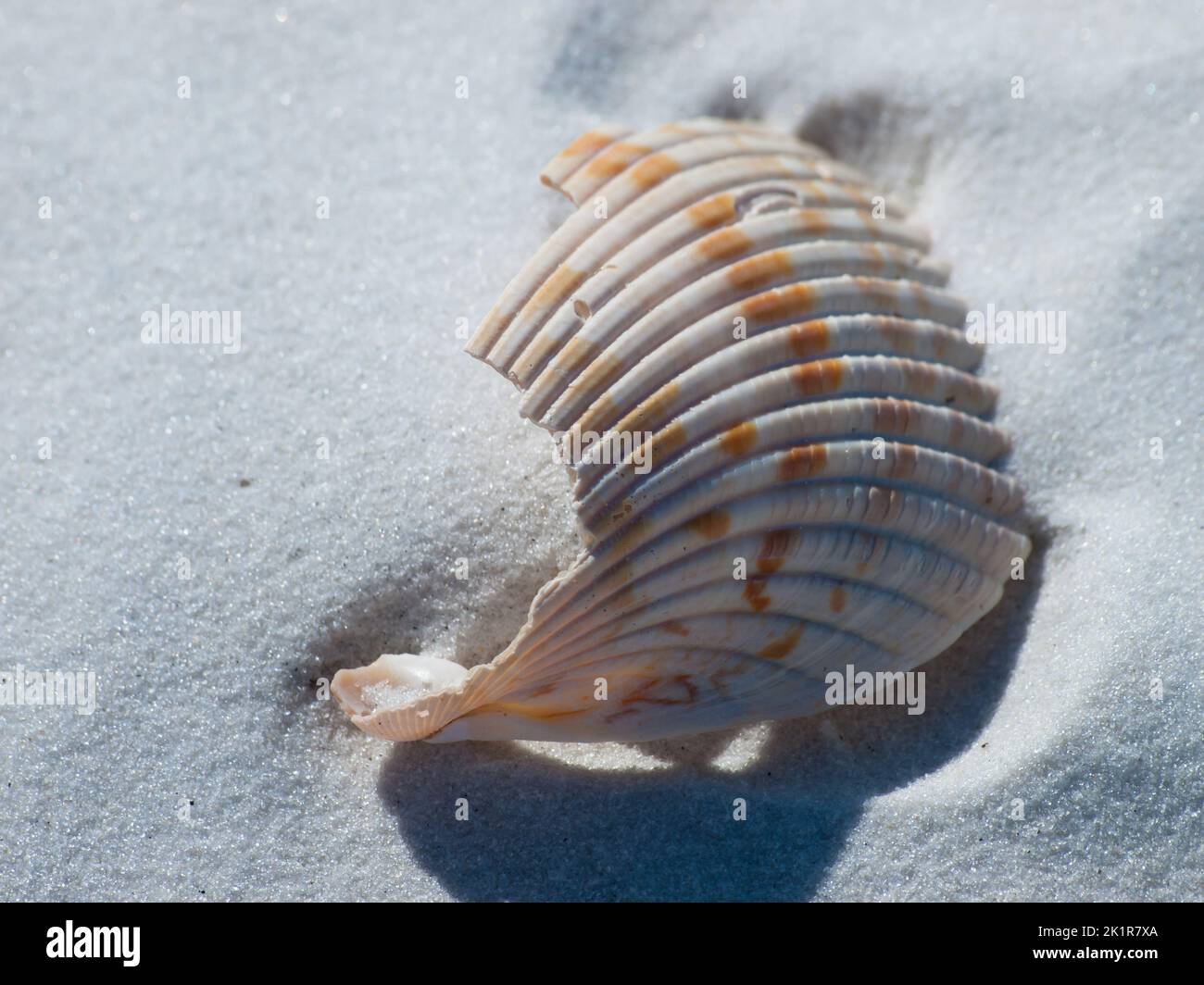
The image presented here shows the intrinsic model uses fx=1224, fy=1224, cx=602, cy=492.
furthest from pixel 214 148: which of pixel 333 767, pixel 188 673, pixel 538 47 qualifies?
pixel 333 767

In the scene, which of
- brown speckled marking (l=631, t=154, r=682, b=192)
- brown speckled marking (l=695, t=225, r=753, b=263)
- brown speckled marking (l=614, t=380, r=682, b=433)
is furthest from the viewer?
brown speckled marking (l=631, t=154, r=682, b=192)

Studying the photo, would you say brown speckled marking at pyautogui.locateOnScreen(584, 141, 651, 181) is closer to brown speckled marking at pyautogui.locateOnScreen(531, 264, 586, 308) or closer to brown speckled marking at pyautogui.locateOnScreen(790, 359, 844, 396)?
brown speckled marking at pyautogui.locateOnScreen(531, 264, 586, 308)

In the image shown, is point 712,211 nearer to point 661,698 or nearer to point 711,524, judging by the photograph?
point 711,524

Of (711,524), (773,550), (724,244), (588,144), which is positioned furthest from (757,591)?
(588,144)

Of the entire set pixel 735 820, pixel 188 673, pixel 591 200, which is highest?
pixel 591 200

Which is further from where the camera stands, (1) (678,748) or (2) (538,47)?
(2) (538,47)

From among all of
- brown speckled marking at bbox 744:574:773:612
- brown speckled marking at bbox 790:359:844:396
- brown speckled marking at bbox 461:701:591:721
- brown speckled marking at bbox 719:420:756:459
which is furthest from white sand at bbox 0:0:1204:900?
brown speckled marking at bbox 790:359:844:396

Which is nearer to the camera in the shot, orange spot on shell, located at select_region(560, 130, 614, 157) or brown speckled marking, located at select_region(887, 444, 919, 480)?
brown speckled marking, located at select_region(887, 444, 919, 480)

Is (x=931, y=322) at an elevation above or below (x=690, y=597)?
above
